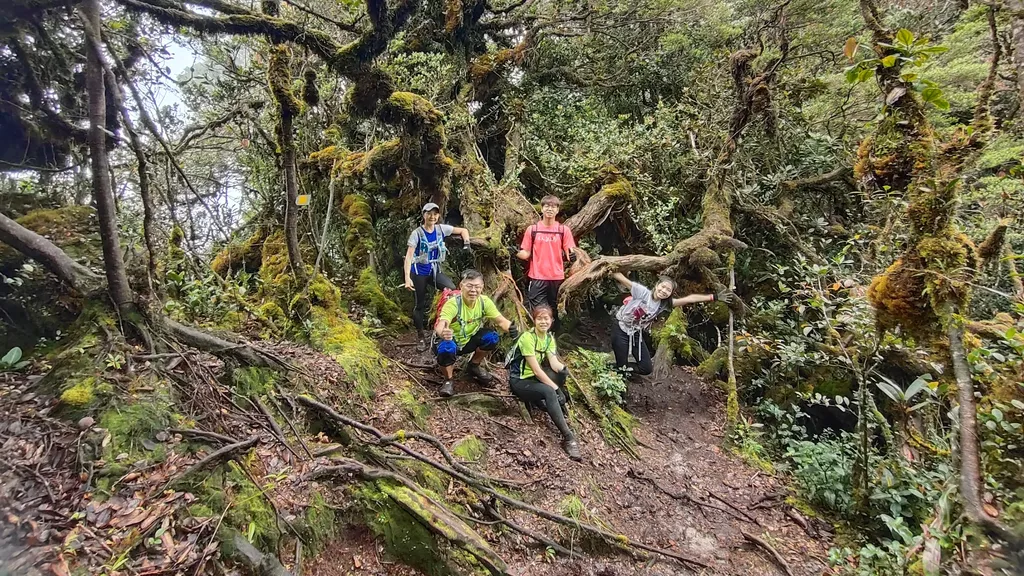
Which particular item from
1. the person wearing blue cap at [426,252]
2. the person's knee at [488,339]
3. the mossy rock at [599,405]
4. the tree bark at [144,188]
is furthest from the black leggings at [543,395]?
the tree bark at [144,188]

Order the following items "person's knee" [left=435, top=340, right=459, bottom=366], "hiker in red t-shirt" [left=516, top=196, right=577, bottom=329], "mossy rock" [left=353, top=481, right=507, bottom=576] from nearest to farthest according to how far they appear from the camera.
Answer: "mossy rock" [left=353, top=481, right=507, bottom=576], "person's knee" [left=435, top=340, right=459, bottom=366], "hiker in red t-shirt" [left=516, top=196, right=577, bottom=329]

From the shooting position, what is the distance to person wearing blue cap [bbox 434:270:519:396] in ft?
19.3

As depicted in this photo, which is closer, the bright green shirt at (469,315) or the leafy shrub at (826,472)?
the leafy shrub at (826,472)

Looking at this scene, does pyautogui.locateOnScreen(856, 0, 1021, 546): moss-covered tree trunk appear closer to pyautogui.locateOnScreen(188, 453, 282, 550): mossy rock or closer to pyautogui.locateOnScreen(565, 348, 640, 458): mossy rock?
pyautogui.locateOnScreen(565, 348, 640, 458): mossy rock

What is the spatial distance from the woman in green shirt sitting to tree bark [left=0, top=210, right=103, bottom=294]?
4.25m

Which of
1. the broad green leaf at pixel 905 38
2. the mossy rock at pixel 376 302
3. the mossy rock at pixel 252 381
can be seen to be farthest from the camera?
the mossy rock at pixel 376 302

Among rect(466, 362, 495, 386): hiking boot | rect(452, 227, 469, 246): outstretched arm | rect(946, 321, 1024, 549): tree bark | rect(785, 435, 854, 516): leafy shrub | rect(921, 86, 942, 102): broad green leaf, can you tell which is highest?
rect(921, 86, 942, 102): broad green leaf

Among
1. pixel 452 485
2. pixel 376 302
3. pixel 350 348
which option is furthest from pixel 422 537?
pixel 376 302

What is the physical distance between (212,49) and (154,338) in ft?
21.3

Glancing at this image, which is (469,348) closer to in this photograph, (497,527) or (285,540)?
(497,527)

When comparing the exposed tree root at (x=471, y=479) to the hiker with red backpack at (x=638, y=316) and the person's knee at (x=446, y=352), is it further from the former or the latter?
the hiker with red backpack at (x=638, y=316)

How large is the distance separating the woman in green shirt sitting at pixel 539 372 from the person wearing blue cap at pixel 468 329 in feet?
1.39

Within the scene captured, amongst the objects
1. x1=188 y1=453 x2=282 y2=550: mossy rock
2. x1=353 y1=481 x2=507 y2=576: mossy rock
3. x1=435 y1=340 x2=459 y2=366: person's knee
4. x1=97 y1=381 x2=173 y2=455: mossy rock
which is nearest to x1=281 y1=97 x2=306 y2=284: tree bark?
x1=435 y1=340 x2=459 y2=366: person's knee

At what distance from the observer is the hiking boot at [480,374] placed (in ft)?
22.2
